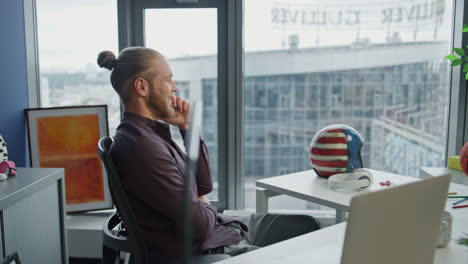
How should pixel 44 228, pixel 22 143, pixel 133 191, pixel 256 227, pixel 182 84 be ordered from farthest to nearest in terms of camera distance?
pixel 182 84
pixel 22 143
pixel 44 228
pixel 256 227
pixel 133 191

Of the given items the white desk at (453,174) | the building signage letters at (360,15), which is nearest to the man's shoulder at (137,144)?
the white desk at (453,174)

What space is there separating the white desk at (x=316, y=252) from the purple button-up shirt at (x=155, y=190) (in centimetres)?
27

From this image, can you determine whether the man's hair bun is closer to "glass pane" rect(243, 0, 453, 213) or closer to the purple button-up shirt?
the purple button-up shirt

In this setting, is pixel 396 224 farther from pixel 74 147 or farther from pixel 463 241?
pixel 74 147

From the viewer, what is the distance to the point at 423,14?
111 inches

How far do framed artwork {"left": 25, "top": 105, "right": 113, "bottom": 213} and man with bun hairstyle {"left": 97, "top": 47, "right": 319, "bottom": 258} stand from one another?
48.1 inches

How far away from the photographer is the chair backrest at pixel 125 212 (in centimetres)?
129

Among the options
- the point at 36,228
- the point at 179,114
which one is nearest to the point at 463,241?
the point at 179,114

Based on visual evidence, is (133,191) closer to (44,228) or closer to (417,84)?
(44,228)

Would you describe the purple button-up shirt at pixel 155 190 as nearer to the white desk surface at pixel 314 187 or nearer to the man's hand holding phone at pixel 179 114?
the man's hand holding phone at pixel 179 114

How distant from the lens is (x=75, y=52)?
3.01m

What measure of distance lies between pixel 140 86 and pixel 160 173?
35 centimetres

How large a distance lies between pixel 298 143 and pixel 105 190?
1275 mm

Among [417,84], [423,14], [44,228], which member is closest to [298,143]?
[417,84]
